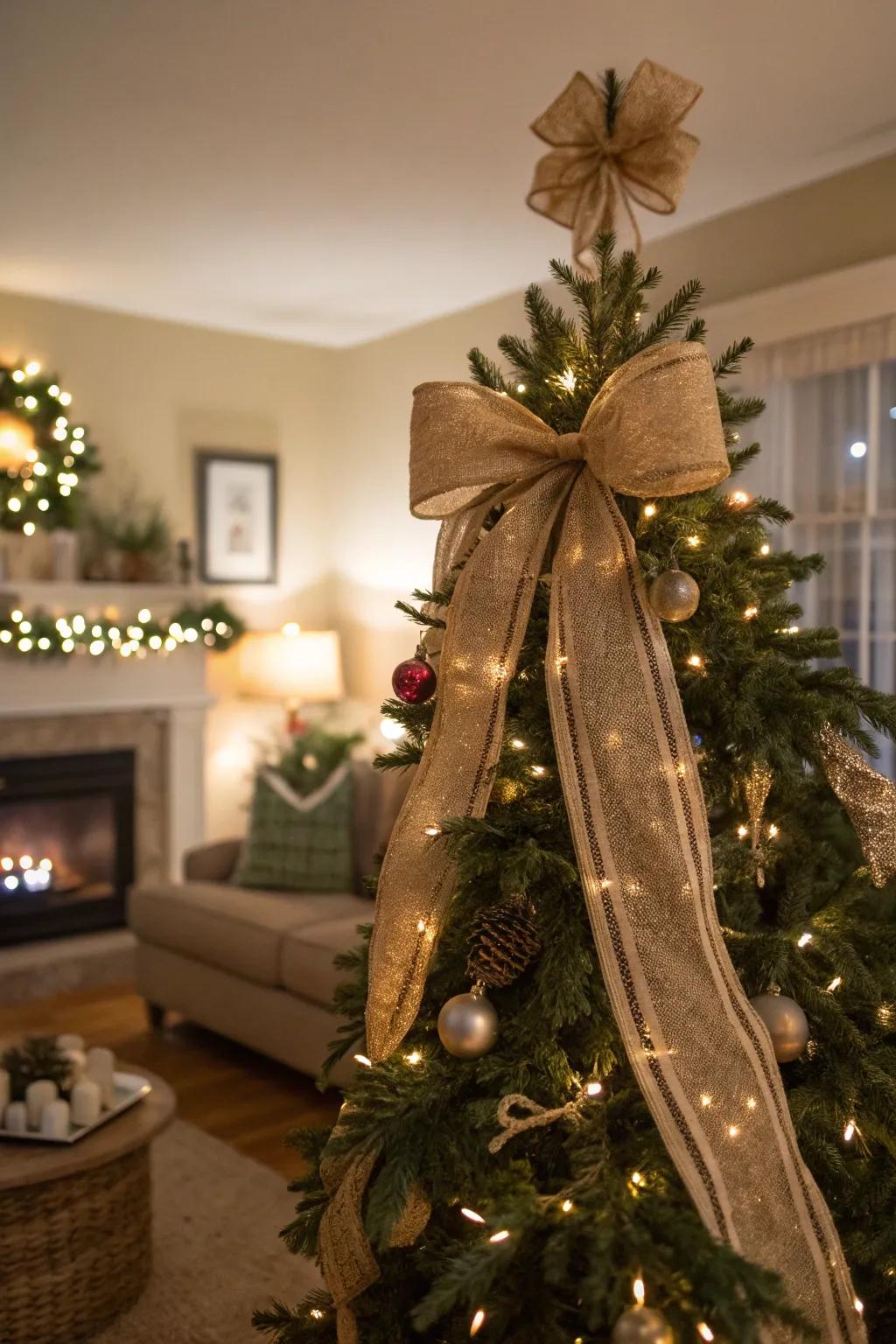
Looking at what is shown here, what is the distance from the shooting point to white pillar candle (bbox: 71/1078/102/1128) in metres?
2.25

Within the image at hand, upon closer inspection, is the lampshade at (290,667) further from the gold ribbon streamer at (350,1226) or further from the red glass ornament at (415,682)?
the gold ribbon streamer at (350,1226)

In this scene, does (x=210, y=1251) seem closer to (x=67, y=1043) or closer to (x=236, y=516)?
(x=67, y=1043)

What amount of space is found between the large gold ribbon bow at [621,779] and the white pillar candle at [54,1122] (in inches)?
48.1

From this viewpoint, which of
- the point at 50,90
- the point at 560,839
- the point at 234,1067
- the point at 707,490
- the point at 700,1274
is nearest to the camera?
the point at 700,1274

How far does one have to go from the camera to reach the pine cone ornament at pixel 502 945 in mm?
1217

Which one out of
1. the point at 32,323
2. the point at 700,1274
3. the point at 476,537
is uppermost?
the point at 32,323

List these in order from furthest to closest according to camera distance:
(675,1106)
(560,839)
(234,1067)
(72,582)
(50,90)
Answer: (72,582) < (234,1067) < (50,90) < (560,839) < (675,1106)

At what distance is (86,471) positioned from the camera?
15.5 feet

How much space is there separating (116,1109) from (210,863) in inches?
73.7

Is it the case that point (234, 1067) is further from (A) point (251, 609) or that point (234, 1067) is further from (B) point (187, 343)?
(B) point (187, 343)

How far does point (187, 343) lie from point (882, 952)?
4477mm

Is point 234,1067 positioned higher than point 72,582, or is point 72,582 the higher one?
point 72,582

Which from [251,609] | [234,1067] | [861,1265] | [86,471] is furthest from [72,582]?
[861,1265]

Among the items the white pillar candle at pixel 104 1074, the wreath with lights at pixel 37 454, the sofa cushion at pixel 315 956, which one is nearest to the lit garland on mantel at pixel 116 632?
the wreath with lights at pixel 37 454
